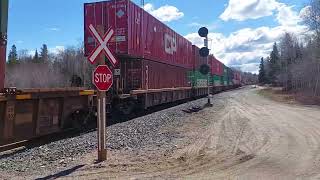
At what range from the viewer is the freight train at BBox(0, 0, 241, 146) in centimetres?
1094

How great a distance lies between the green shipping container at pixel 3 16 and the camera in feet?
34.2

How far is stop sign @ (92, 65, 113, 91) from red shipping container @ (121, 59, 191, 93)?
979cm

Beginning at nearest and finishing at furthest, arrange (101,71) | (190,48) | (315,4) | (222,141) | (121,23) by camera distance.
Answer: (101,71) → (222,141) → (121,23) → (190,48) → (315,4)

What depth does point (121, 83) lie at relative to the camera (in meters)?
18.9

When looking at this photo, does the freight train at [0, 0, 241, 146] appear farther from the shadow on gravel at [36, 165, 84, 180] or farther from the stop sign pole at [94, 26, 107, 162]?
the shadow on gravel at [36, 165, 84, 180]

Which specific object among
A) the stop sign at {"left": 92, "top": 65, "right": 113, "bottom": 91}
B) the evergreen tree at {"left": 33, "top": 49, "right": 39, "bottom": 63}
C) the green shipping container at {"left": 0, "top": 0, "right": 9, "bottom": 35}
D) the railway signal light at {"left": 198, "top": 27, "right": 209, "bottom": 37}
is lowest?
the stop sign at {"left": 92, "top": 65, "right": 113, "bottom": 91}

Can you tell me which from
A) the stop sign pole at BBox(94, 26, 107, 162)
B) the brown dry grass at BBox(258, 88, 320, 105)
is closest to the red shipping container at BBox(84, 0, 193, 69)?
the stop sign pole at BBox(94, 26, 107, 162)

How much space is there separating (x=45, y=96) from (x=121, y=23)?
6966 millimetres

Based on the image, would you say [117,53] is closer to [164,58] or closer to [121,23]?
[121,23]

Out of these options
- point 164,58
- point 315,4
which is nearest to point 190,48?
point 164,58

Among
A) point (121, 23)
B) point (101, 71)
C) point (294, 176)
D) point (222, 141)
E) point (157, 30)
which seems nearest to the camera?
point (294, 176)

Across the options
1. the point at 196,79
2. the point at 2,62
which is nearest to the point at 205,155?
the point at 2,62

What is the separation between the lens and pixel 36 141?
12227 millimetres

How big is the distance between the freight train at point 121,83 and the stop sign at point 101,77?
1.53 metres
